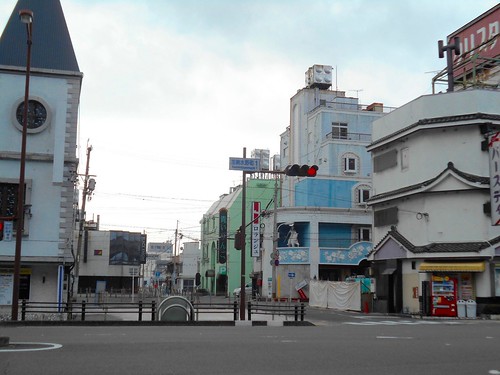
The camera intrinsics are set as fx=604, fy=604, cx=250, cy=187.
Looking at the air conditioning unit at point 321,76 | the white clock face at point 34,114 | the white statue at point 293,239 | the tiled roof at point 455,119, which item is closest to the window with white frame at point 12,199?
the white clock face at point 34,114

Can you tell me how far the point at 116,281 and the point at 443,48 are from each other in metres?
63.0

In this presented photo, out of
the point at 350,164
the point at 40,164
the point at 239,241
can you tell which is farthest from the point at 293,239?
the point at 40,164

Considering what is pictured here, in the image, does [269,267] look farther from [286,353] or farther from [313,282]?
[286,353]

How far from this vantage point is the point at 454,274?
33.6 meters

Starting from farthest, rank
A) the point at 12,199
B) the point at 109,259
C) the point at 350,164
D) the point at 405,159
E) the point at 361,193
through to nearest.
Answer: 1. the point at 109,259
2. the point at 350,164
3. the point at 361,193
4. the point at 405,159
5. the point at 12,199

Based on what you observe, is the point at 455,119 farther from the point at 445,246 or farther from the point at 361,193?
the point at 361,193

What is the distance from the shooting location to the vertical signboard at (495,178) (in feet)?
98.1

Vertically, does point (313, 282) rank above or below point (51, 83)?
below

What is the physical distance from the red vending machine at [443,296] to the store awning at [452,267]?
592 millimetres

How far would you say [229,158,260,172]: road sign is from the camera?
87.5 feet

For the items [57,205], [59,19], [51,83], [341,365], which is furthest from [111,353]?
[59,19]

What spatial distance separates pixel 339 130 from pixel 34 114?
126ft

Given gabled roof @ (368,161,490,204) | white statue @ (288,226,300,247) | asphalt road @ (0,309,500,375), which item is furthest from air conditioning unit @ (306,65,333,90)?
asphalt road @ (0,309,500,375)

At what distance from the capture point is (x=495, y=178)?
3022 centimetres
